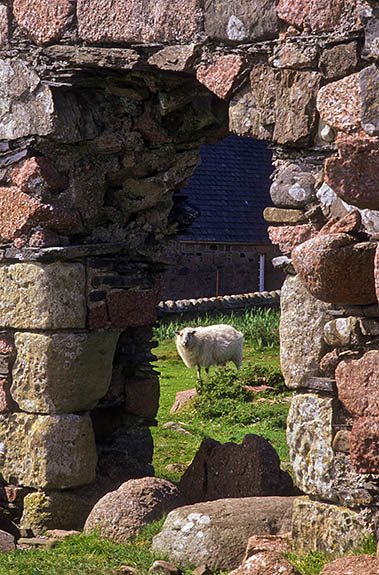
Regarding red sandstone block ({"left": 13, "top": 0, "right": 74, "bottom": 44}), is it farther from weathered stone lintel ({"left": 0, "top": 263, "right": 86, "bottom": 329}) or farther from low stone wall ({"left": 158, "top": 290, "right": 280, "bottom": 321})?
low stone wall ({"left": 158, "top": 290, "right": 280, "bottom": 321})

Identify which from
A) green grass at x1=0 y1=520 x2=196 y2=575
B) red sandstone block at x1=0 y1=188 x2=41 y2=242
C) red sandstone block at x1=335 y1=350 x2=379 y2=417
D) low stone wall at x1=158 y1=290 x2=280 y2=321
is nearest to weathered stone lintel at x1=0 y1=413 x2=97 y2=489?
green grass at x1=0 y1=520 x2=196 y2=575

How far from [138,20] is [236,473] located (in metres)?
3.14

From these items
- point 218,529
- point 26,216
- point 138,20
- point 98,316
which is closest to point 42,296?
point 98,316

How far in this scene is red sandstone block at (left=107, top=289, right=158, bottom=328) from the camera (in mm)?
6516

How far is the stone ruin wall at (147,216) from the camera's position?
4.40 meters

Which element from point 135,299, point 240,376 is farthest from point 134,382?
point 240,376

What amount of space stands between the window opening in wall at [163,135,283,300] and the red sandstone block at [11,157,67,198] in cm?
1250

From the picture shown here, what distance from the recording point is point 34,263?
20.3 ft

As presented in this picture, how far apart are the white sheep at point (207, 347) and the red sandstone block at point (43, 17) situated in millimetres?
6342

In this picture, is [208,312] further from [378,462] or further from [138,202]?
[378,462]

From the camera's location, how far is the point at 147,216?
6.94m

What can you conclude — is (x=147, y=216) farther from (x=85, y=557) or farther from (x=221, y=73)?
(x=85, y=557)

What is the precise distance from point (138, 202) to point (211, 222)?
1348cm

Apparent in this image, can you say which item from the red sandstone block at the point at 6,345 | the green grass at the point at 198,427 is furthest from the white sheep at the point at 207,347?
the red sandstone block at the point at 6,345
